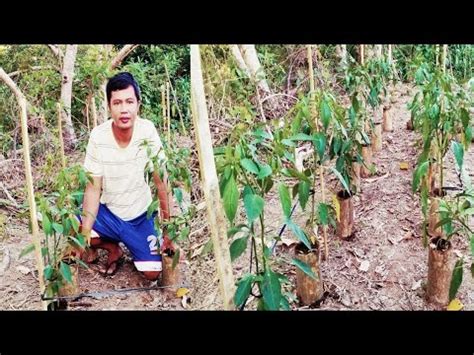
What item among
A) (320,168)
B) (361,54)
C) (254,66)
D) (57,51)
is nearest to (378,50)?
(361,54)

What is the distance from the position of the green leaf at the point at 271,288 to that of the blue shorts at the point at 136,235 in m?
0.45

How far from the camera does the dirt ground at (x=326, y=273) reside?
1.69 metres

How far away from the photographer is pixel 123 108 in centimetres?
162

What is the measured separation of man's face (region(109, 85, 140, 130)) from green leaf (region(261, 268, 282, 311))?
0.60m

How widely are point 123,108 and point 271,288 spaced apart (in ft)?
2.21

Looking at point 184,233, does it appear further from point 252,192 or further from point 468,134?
point 468,134

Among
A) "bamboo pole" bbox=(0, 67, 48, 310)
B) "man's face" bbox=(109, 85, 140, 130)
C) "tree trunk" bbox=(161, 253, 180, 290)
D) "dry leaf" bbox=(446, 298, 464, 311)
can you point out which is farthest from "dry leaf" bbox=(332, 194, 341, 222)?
"bamboo pole" bbox=(0, 67, 48, 310)

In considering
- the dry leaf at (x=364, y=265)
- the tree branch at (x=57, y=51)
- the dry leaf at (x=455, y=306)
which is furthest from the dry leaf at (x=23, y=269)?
the dry leaf at (x=455, y=306)

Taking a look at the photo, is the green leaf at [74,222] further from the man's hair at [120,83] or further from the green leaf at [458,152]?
the green leaf at [458,152]

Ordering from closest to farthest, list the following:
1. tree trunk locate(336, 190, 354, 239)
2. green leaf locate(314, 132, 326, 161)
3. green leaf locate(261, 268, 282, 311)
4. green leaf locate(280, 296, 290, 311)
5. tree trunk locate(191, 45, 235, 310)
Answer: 1. tree trunk locate(191, 45, 235, 310)
2. green leaf locate(261, 268, 282, 311)
3. green leaf locate(280, 296, 290, 311)
4. green leaf locate(314, 132, 326, 161)
5. tree trunk locate(336, 190, 354, 239)

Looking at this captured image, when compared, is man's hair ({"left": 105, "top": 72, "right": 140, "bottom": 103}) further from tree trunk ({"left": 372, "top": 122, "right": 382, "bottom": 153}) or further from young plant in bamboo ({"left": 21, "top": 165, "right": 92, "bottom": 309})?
tree trunk ({"left": 372, "top": 122, "right": 382, "bottom": 153})

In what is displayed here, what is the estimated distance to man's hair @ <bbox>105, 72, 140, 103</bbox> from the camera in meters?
1.63

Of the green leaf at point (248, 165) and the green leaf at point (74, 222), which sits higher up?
the green leaf at point (248, 165)
